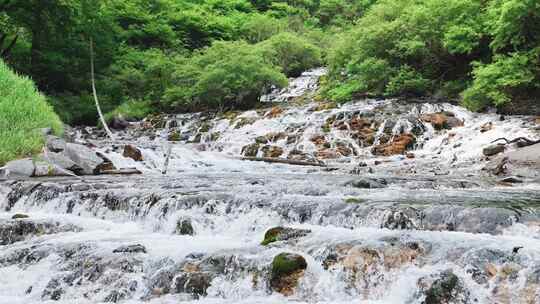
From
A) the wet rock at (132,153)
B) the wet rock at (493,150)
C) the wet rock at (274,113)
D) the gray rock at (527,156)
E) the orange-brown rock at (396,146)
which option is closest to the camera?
the gray rock at (527,156)

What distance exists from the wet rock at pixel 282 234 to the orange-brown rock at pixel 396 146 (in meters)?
9.98

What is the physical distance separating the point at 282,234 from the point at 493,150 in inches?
346

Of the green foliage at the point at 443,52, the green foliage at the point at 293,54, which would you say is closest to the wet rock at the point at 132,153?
the green foliage at the point at 443,52

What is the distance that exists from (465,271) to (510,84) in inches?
463

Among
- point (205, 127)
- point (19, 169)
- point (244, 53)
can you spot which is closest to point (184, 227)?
point (19, 169)

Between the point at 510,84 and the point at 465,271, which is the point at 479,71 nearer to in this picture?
the point at 510,84

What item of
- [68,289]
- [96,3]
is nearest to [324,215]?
[68,289]

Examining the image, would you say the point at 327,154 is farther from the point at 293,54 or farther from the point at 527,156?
the point at 293,54

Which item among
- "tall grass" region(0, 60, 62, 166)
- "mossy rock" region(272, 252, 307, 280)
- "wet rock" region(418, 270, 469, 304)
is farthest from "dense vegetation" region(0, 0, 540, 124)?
"mossy rock" region(272, 252, 307, 280)

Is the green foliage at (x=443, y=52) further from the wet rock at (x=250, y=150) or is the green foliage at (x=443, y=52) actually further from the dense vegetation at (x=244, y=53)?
the wet rock at (x=250, y=150)

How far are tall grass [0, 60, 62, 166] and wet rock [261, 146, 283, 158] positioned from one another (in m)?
6.65

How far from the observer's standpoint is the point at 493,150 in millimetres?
12445

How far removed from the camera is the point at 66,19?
72.2 ft

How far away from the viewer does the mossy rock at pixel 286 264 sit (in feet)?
15.6
